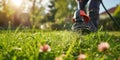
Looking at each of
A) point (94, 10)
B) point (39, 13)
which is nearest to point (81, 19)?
point (94, 10)

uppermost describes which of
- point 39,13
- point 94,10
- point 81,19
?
point 39,13

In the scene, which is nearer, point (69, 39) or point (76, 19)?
point (69, 39)

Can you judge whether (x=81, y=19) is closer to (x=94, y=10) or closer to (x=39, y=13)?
(x=94, y=10)

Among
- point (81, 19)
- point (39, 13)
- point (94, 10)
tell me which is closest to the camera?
point (81, 19)

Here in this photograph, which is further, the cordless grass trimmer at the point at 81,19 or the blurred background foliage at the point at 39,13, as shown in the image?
the blurred background foliage at the point at 39,13

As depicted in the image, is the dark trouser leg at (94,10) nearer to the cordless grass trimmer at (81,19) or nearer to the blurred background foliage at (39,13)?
A: the cordless grass trimmer at (81,19)

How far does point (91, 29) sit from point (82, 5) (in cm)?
42

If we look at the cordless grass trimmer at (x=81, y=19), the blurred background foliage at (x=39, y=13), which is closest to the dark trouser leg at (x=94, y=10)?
the cordless grass trimmer at (x=81, y=19)

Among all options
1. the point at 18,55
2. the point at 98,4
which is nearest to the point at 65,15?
the point at 98,4

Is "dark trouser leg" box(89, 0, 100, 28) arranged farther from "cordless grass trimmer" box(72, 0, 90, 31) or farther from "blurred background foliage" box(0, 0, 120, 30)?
"blurred background foliage" box(0, 0, 120, 30)

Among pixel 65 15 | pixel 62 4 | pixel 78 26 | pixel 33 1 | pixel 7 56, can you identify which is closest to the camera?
pixel 7 56

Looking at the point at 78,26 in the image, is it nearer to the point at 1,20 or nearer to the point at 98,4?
the point at 98,4

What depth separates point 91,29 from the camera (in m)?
5.50

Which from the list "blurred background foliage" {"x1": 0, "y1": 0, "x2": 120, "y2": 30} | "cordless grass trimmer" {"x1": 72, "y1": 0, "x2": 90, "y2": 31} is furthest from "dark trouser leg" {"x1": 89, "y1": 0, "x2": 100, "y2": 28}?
"blurred background foliage" {"x1": 0, "y1": 0, "x2": 120, "y2": 30}
